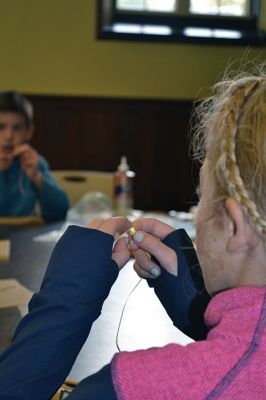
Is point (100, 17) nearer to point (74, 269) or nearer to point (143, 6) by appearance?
point (143, 6)

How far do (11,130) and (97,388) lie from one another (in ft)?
6.50

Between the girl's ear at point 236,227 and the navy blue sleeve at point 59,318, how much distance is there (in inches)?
7.8

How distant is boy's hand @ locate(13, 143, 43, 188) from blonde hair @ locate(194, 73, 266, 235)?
5.43ft

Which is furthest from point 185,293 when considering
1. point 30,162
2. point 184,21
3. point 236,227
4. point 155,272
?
point 184,21

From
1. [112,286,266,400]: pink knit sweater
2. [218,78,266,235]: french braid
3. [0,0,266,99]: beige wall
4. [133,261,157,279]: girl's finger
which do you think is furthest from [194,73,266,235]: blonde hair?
[0,0,266,99]: beige wall

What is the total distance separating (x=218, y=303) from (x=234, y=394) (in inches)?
4.4

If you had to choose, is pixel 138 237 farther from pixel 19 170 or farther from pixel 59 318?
pixel 19 170

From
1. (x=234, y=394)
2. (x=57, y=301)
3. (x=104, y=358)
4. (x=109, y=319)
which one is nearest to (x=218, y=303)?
(x=234, y=394)

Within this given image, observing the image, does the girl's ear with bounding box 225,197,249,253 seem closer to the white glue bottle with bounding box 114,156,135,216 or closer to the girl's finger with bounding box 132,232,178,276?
the girl's finger with bounding box 132,232,178,276

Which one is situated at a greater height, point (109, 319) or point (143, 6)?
point (143, 6)

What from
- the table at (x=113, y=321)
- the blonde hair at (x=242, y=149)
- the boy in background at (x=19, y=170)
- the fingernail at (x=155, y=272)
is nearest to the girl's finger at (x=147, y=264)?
the fingernail at (x=155, y=272)

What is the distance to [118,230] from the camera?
0.90m

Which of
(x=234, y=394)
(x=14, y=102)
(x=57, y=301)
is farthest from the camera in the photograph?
(x=14, y=102)

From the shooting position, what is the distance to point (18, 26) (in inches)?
166
